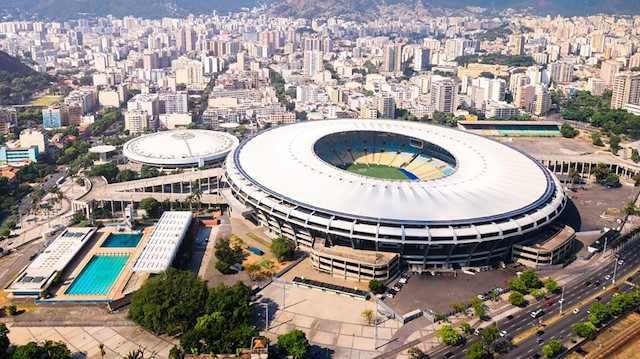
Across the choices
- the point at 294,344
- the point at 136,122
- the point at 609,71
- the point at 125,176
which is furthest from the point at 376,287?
the point at 609,71

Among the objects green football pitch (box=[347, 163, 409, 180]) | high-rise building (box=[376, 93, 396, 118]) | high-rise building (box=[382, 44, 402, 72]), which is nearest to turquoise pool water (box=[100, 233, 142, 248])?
green football pitch (box=[347, 163, 409, 180])

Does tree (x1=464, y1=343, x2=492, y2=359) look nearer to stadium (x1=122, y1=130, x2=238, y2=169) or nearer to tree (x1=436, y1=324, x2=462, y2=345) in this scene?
tree (x1=436, y1=324, x2=462, y2=345)

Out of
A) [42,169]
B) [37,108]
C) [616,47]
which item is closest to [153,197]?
[42,169]

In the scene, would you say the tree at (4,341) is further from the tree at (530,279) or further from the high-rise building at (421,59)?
the high-rise building at (421,59)

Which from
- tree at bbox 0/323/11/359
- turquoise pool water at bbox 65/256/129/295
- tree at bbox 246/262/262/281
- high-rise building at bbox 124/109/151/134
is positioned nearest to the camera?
tree at bbox 0/323/11/359

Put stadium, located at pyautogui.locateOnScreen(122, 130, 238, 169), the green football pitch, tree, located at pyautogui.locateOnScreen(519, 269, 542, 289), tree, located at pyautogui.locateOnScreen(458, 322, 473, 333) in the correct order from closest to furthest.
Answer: tree, located at pyautogui.locateOnScreen(458, 322, 473, 333)
tree, located at pyautogui.locateOnScreen(519, 269, 542, 289)
the green football pitch
stadium, located at pyautogui.locateOnScreen(122, 130, 238, 169)

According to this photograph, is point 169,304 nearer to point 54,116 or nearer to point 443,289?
point 443,289

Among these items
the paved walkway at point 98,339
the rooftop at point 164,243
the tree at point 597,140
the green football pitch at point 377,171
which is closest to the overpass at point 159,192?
the rooftop at point 164,243
